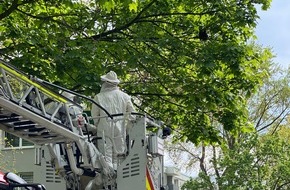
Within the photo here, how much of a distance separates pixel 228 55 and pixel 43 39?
12.4ft

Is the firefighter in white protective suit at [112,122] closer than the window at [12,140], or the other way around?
the firefighter in white protective suit at [112,122]

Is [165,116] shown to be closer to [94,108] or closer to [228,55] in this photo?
[228,55]

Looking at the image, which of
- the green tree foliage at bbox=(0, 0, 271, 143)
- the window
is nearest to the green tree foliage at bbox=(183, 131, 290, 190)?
the window

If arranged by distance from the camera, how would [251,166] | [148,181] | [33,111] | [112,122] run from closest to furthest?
[33,111] < [148,181] < [112,122] < [251,166]

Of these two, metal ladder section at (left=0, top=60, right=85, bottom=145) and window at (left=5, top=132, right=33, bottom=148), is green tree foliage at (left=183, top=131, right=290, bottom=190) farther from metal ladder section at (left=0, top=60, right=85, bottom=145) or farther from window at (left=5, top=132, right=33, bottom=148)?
metal ladder section at (left=0, top=60, right=85, bottom=145)

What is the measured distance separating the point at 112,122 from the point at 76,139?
0.77 metres

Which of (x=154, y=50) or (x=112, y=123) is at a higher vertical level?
(x=154, y=50)

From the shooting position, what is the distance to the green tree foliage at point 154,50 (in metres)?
10.6

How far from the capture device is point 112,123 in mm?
8055

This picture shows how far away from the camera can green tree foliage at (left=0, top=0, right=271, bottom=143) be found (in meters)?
10.6

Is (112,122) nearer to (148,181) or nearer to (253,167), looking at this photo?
(148,181)

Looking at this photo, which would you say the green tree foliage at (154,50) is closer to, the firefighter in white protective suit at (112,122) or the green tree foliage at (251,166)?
the firefighter in white protective suit at (112,122)

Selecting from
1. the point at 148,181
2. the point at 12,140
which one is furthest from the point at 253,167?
the point at 148,181

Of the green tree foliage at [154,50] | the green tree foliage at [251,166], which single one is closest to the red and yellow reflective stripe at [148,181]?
the green tree foliage at [154,50]
